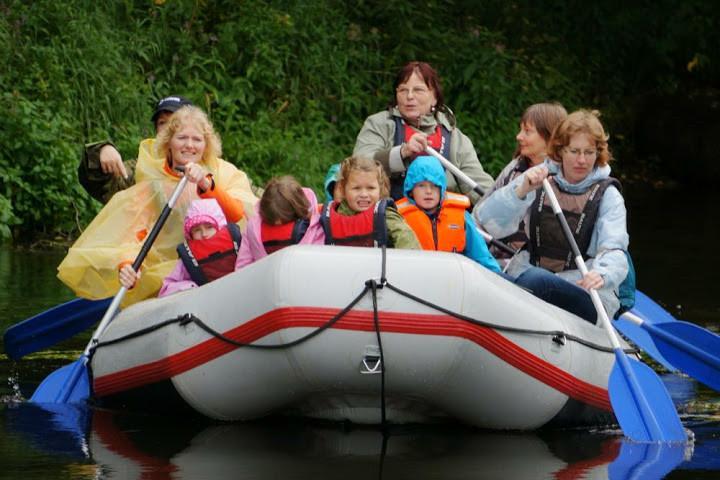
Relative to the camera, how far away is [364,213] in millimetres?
6230

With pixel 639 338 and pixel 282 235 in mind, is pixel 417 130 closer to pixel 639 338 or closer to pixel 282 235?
pixel 639 338

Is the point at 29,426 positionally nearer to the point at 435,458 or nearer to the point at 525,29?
the point at 435,458

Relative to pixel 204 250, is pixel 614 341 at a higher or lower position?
lower

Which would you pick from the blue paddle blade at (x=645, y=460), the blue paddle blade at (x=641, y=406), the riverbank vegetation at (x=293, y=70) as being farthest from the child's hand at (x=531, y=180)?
the riverbank vegetation at (x=293, y=70)

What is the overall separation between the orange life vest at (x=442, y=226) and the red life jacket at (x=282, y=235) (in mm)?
427

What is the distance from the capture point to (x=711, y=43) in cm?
1917

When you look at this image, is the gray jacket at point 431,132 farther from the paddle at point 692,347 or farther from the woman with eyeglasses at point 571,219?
the paddle at point 692,347

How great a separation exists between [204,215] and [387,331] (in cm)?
119

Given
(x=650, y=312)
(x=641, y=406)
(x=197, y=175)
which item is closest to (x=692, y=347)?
(x=641, y=406)

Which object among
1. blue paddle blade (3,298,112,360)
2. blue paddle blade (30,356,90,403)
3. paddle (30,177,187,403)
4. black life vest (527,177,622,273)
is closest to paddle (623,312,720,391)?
black life vest (527,177,622,273)

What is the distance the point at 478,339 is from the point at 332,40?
32.2 feet

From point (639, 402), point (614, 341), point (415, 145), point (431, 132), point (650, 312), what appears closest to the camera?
point (639, 402)

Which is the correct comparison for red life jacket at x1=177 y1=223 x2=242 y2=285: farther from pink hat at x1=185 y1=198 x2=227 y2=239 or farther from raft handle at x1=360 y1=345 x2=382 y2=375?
raft handle at x1=360 y1=345 x2=382 y2=375

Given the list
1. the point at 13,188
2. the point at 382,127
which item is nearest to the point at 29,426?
the point at 382,127
